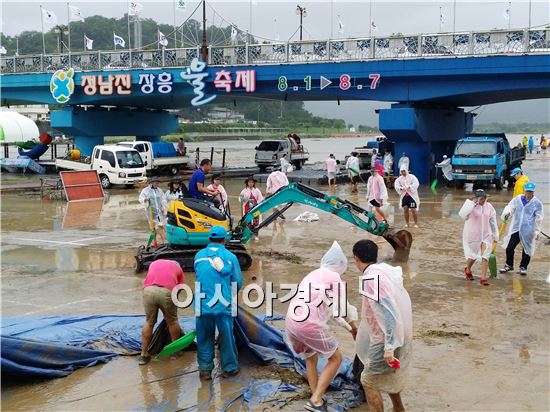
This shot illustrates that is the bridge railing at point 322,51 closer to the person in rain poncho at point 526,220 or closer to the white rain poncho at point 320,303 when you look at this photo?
the person in rain poncho at point 526,220

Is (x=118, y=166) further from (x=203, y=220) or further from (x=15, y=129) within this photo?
(x=15, y=129)

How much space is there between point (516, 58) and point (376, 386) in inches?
976

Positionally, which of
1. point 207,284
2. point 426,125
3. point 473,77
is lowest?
point 207,284

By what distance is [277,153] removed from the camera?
3794 cm

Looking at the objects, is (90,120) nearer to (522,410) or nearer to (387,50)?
(387,50)

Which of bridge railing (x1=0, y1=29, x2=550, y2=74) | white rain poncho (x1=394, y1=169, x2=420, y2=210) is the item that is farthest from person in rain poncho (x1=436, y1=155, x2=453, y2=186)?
white rain poncho (x1=394, y1=169, x2=420, y2=210)

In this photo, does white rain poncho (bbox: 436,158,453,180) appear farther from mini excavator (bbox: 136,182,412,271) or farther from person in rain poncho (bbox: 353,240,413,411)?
person in rain poncho (bbox: 353,240,413,411)

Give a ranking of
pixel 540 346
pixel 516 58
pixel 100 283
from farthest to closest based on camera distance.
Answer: pixel 516 58 < pixel 100 283 < pixel 540 346

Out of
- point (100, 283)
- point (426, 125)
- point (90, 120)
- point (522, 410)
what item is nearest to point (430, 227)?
point (100, 283)

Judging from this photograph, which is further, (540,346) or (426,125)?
(426,125)

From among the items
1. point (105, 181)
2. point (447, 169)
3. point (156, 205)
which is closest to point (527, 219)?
point (156, 205)

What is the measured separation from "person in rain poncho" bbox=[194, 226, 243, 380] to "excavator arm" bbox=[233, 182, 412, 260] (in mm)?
5749

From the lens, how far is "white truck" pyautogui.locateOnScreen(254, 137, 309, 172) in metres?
37.8

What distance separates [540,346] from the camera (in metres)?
8.16
